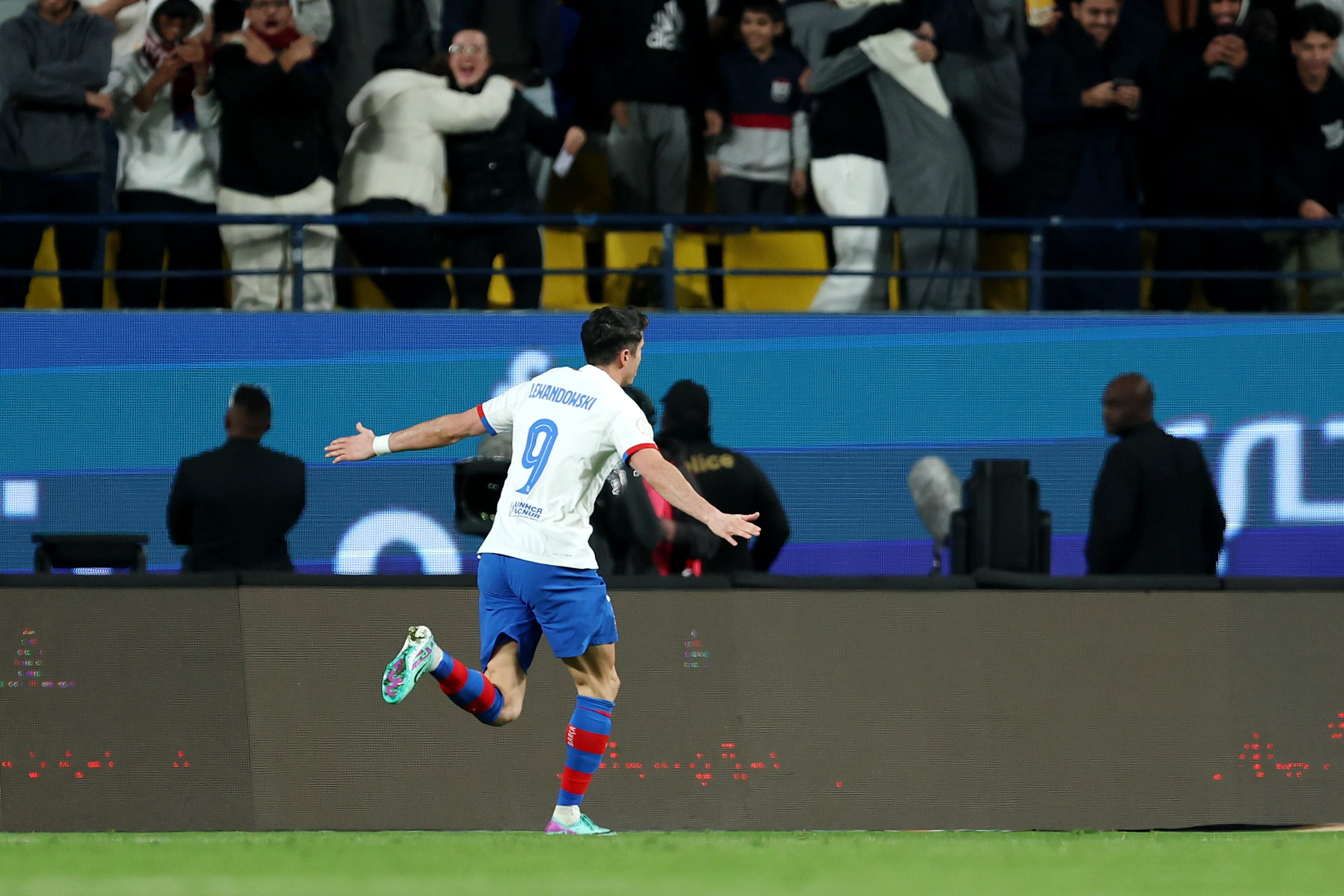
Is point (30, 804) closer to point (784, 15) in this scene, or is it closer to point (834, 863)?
point (834, 863)

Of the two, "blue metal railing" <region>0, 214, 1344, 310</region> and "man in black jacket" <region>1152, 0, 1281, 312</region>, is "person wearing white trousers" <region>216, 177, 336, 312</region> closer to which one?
"blue metal railing" <region>0, 214, 1344, 310</region>

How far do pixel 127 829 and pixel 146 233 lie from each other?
5.23 meters

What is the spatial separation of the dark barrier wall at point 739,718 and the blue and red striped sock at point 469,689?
2.80 feet

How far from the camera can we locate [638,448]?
6.67 metres

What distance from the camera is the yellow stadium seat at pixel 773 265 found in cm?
1271

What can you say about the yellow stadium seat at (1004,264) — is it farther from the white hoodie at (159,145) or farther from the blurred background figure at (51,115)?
the blurred background figure at (51,115)

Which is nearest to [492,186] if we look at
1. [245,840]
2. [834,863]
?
[245,840]

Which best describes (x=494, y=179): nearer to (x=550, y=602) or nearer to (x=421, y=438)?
(x=421, y=438)

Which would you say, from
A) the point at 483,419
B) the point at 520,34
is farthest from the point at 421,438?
the point at 520,34

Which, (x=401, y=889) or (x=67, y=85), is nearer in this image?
(x=401, y=889)

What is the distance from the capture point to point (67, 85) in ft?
38.5

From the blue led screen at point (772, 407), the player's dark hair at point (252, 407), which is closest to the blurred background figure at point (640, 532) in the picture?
the player's dark hair at point (252, 407)

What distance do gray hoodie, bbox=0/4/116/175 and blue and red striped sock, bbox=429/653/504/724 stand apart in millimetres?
6315

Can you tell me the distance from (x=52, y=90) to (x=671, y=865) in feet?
25.3
